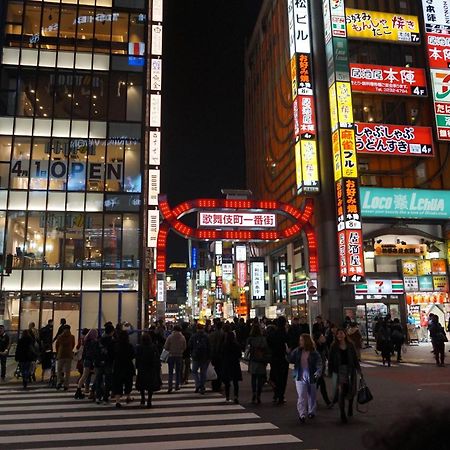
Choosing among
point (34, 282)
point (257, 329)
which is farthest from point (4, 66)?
point (257, 329)

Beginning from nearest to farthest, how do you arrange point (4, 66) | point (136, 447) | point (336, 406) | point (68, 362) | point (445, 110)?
point (136, 447) < point (336, 406) < point (68, 362) < point (4, 66) < point (445, 110)

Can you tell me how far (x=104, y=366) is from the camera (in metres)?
12.3

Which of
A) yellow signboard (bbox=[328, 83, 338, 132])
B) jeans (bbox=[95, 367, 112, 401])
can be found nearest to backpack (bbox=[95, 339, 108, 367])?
jeans (bbox=[95, 367, 112, 401])

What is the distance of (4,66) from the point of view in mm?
29078

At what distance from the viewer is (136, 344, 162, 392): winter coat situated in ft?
37.9

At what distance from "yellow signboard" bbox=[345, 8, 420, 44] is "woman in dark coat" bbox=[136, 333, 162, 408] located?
3161 centimetres

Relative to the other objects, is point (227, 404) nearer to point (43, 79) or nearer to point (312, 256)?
point (312, 256)

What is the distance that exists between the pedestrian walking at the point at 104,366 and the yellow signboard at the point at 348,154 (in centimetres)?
2162

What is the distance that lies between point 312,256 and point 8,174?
1924 cm

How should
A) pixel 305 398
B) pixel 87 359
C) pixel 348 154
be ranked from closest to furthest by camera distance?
1. pixel 305 398
2. pixel 87 359
3. pixel 348 154

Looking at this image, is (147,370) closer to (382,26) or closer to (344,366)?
(344,366)

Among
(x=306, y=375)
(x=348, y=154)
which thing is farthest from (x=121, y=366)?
(x=348, y=154)

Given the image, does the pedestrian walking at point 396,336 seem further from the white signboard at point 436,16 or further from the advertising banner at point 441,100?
the white signboard at point 436,16

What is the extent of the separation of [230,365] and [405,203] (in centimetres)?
2510
